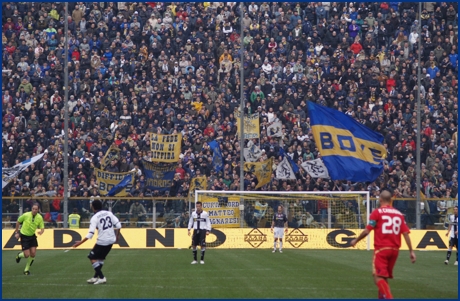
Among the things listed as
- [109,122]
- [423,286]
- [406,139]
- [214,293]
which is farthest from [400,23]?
[214,293]

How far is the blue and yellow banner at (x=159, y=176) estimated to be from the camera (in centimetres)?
3856

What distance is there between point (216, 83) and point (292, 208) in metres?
8.41

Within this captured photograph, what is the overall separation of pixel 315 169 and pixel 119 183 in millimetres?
8389

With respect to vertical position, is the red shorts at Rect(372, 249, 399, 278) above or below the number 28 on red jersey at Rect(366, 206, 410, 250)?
below

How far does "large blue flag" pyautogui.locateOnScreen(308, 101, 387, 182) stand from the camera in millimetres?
34281

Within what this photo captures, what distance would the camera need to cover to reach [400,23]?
46.0 m

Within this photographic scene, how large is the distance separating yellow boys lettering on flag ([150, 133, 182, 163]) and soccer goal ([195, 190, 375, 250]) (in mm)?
2889

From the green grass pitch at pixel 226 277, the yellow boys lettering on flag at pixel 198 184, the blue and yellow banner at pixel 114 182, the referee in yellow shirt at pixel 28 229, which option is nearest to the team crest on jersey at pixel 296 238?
the yellow boys lettering on flag at pixel 198 184

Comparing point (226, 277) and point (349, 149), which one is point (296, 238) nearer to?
point (349, 149)

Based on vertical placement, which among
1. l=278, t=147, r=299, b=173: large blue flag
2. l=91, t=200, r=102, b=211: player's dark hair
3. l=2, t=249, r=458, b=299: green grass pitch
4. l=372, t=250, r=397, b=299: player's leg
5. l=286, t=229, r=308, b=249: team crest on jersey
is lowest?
l=286, t=229, r=308, b=249: team crest on jersey

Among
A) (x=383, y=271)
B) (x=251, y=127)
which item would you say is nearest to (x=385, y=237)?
(x=383, y=271)

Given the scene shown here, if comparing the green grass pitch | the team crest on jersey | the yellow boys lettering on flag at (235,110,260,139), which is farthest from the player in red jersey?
the yellow boys lettering on flag at (235,110,260,139)

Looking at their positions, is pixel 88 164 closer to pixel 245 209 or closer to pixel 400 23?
pixel 245 209

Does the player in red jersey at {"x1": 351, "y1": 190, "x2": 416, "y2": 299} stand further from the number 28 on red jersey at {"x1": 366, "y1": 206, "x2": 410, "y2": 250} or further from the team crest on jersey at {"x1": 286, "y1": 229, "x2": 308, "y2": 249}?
the team crest on jersey at {"x1": 286, "y1": 229, "x2": 308, "y2": 249}
